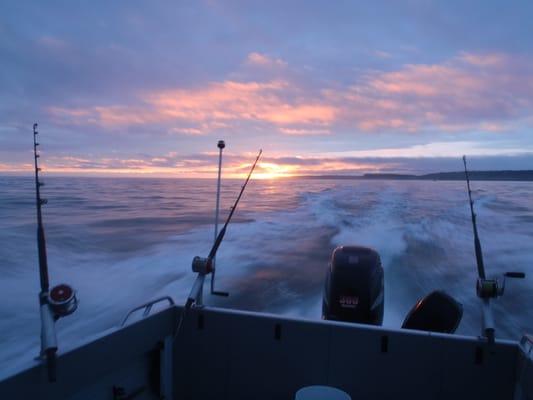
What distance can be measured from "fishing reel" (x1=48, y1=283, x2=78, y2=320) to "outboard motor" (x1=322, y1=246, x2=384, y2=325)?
2178 mm

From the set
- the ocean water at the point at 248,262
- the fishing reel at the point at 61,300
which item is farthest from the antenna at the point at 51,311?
the ocean water at the point at 248,262

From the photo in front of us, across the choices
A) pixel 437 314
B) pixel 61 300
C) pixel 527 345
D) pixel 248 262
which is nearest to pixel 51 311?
pixel 61 300

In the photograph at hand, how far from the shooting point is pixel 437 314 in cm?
307

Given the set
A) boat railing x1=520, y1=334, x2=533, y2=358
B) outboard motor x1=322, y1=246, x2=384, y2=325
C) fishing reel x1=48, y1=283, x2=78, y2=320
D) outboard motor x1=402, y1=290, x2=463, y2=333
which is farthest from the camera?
outboard motor x1=322, y1=246, x2=384, y2=325

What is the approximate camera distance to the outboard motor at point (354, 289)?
A: 3.32 meters

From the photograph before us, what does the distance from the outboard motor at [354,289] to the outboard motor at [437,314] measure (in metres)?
0.32

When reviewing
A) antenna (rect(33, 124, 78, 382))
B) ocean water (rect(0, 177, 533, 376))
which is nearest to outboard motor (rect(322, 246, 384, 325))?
ocean water (rect(0, 177, 533, 376))

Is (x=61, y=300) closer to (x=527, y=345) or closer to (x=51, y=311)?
(x=51, y=311)

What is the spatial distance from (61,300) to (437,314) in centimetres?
252

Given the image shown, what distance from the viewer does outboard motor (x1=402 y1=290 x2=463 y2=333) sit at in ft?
9.81

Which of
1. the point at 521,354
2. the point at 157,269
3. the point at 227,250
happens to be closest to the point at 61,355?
the point at 521,354

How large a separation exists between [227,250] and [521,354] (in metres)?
8.09

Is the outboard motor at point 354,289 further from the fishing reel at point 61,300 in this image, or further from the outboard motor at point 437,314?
the fishing reel at point 61,300

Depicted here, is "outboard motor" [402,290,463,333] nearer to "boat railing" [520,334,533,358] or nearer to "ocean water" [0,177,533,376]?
"boat railing" [520,334,533,358]
